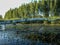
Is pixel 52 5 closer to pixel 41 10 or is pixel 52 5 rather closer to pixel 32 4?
pixel 41 10

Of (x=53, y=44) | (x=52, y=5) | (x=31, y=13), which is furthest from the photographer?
(x=31, y=13)

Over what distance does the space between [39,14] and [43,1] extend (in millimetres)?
3639

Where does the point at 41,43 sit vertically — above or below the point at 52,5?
below

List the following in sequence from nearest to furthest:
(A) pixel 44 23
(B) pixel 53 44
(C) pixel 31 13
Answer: (B) pixel 53 44 → (A) pixel 44 23 → (C) pixel 31 13

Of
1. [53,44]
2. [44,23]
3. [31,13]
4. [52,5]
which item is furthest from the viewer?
[31,13]

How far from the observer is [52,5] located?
54.5 m

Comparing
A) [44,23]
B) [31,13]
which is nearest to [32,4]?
[31,13]

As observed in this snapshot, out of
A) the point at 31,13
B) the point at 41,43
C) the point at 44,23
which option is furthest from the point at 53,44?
the point at 31,13

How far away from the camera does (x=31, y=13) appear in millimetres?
61562

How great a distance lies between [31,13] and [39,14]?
4.85m

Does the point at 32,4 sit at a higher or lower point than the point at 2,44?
higher

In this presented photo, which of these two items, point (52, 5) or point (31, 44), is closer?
point (31, 44)

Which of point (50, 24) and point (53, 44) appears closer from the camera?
point (53, 44)

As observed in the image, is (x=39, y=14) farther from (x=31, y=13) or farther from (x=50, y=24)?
(x=50, y=24)
